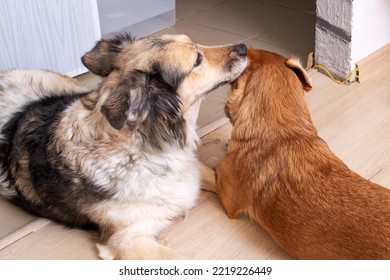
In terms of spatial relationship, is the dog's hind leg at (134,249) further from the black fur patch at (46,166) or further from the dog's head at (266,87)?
the dog's head at (266,87)

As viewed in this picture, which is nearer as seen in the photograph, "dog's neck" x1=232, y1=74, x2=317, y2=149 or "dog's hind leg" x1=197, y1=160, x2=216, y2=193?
"dog's neck" x1=232, y1=74, x2=317, y2=149

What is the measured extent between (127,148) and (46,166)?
1.21 ft

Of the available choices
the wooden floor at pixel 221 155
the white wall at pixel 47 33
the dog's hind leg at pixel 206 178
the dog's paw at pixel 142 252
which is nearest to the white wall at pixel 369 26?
the wooden floor at pixel 221 155

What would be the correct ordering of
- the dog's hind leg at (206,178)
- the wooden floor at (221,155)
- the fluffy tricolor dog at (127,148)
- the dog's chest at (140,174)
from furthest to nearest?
1. the dog's hind leg at (206,178)
2. the wooden floor at (221,155)
3. the dog's chest at (140,174)
4. the fluffy tricolor dog at (127,148)

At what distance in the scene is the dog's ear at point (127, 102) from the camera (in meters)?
1.38

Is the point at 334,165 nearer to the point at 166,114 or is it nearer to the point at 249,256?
the point at 249,256

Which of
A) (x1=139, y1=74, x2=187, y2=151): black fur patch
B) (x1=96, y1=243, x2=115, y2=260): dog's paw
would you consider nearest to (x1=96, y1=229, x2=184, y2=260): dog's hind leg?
(x1=96, y1=243, x2=115, y2=260): dog's paw

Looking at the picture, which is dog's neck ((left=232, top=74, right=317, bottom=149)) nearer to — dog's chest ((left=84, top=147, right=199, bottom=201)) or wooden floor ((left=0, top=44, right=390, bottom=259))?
dog's chest ((left=84, top=147, right=199, bottom=201))

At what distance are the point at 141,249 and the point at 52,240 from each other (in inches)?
18.1

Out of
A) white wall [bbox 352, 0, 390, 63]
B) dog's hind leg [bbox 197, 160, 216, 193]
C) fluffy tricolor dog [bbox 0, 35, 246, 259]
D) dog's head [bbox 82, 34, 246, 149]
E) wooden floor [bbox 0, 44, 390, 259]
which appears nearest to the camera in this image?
dog's head [bbox 82, 34, 246, 149]

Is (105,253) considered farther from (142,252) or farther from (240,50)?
(240,50)

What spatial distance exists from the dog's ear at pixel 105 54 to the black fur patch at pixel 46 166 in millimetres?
202

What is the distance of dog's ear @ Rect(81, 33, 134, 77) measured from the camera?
186 centimetres

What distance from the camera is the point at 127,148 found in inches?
68.4
